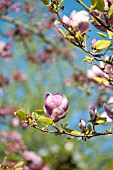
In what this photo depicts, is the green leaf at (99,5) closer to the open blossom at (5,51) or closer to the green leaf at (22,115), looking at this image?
the green leaf at (22,115)

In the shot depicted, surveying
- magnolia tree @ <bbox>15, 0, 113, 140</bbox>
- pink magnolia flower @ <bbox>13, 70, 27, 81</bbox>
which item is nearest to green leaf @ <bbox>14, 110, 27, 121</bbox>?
magnolia tree @ <bbox>15, 0, 113, 140</bbox>

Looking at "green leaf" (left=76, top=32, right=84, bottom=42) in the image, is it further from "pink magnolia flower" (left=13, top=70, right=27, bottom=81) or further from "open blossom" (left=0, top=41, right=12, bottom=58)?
"pink magnolia flower" (left=13, top=70, right=27, bottom=81)

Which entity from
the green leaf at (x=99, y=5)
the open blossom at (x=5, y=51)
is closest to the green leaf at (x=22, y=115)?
the green leaf at (x=99, y=5)

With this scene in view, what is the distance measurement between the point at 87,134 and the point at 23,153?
307 cm

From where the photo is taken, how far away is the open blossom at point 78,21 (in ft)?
3.76

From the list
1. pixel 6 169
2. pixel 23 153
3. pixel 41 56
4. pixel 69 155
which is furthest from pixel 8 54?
pixel 69 155

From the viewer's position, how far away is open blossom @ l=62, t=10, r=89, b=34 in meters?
1.15

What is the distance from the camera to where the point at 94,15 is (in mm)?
1088

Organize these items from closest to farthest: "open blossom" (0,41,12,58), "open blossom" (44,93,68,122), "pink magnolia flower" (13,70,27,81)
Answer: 1. "open blossom" (44,93,68,122)
2. "open blossom" (0,41,12,58)
3. "pink magnolia flower" (13,70,27,81)

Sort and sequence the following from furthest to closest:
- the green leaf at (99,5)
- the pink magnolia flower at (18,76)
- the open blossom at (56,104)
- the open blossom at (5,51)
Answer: the pink magnolia flower at (18,76) < the open blossom at (5,51) < the open blossom at (56,104) < the green leaf at (99,5)

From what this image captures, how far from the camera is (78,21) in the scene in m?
1.15

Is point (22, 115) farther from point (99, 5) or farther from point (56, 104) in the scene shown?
point (99, 5)

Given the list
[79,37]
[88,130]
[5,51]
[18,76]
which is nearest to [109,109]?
[88,130]

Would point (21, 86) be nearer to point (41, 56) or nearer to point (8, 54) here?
point (41, 56)
